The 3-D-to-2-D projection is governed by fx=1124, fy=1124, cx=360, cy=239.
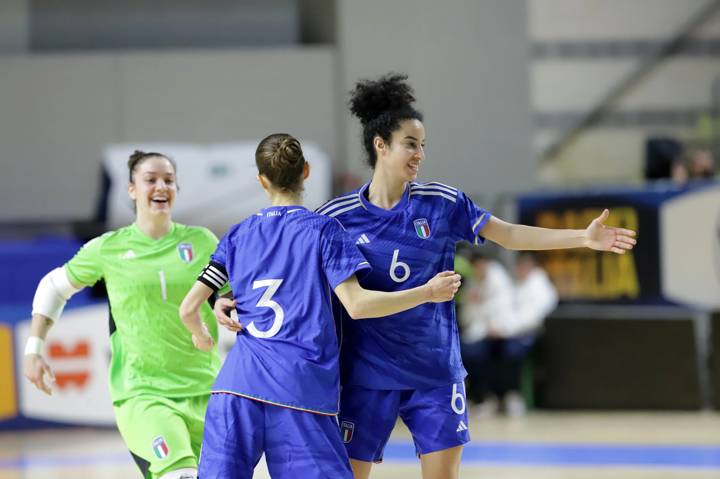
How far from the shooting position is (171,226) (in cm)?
561

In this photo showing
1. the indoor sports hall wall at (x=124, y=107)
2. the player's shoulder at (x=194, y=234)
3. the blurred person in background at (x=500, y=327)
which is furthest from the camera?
the indoor sports hall wall at (x=124, y=107)

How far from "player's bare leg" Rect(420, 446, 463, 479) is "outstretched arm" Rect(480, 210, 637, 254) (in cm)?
94

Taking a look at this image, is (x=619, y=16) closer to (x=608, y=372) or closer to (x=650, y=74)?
(x=650, y=74)

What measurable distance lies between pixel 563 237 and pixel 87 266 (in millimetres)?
2308

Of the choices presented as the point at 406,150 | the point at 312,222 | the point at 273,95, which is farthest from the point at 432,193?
the point at 273,95

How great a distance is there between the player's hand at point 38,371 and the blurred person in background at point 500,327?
317 inches

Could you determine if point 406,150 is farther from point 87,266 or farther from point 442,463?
point 87,266

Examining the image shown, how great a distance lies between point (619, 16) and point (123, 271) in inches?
680

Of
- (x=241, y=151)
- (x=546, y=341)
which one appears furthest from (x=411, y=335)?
(x=241, y=151)

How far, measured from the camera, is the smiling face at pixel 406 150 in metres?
4.85

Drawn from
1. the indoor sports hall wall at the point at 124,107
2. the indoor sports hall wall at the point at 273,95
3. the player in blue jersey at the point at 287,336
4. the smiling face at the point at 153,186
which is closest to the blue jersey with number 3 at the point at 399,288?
the player in blue jersey at the point at 287,336

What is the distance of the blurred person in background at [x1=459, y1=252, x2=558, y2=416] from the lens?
12.9 meters

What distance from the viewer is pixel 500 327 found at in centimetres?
1297

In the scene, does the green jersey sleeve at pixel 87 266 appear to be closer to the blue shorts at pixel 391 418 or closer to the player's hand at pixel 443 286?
the blue shorts at pixel 391 418
